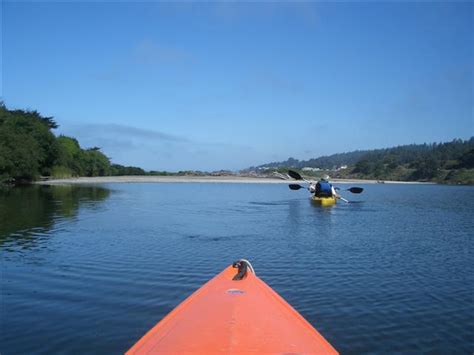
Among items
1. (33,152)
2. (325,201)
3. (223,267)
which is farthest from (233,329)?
(33,152)

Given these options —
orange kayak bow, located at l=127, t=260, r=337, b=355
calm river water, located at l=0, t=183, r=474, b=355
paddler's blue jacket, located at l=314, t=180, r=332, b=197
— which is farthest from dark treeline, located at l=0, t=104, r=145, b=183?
orange kayak bow, located at l=127, t=260, r=337, b=355

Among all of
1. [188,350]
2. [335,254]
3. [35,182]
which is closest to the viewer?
[188,350]

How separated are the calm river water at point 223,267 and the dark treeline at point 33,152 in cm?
4415

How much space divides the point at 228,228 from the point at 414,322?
13957 millimetres

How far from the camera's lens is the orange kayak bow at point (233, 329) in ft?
17.3

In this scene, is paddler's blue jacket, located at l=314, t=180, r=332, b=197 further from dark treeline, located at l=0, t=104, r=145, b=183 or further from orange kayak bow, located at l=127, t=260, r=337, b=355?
dark treeline, located at l=0, t=104, r=145, b=183

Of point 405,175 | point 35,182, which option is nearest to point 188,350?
point 35,182

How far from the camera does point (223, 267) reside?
42.3 feet

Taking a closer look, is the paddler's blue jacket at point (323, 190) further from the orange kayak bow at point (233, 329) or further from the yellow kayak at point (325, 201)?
the orange kayak bow at point (233, 329)

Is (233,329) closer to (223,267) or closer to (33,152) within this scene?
(223,267)

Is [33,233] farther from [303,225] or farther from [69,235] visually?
[303,225]

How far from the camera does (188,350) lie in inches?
203

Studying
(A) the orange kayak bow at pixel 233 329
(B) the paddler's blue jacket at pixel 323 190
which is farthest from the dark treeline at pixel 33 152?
(A) the orange kayak bow at pixel 233 329

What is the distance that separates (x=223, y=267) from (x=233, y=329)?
718 cm
